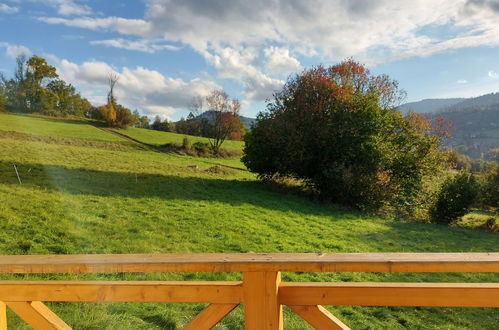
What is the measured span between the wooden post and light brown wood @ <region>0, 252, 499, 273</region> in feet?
0.20

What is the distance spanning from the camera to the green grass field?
4621 mm

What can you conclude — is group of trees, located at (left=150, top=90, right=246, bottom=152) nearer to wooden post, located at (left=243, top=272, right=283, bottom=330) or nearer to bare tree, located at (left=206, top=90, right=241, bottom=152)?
bare tree, located at (left=206, top=90, right=241, bottom=152)

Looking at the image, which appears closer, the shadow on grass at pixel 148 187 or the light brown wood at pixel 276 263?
the light brown wood at pixel 276 263

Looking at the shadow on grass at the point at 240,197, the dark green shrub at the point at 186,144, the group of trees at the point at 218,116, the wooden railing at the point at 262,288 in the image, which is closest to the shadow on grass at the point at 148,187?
the shadow on grass at the point at 240,197

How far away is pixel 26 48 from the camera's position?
10.1 meters

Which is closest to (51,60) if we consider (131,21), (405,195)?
(131,21)

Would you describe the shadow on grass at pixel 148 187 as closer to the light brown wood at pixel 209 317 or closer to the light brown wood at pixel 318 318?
the light brown wood at pixel 209 317

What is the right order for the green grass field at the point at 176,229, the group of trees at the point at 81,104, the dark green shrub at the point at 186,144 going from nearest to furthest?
the green grass field at the point at 176,229 → the group of trees at the point at 81,104 → the dark green shrub at the point at 186,144

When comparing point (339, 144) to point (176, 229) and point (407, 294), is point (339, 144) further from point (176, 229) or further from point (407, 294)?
point (407, 294)

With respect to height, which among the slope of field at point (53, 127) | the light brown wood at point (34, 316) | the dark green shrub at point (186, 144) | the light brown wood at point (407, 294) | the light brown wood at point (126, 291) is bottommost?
the light brown wood at point (34, 316)

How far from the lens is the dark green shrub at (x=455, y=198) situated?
1644 cm

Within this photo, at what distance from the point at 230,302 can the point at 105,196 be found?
33.1ft

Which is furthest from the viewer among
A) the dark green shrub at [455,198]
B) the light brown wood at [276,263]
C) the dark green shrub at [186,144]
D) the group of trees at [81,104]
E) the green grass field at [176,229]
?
the dark green shrub at [186,144]

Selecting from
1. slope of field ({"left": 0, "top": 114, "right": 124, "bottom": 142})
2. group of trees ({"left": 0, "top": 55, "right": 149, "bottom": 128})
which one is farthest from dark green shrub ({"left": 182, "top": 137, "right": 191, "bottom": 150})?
group of trees ({"left": 0, "top": 55, "right": 149, "bottom": 128})
